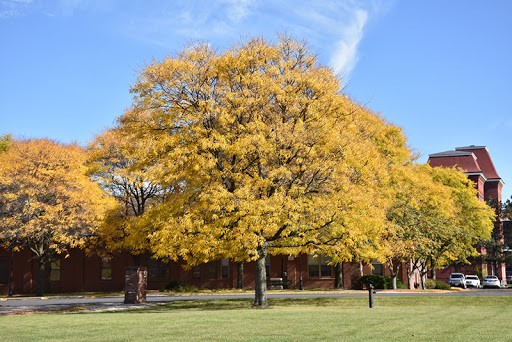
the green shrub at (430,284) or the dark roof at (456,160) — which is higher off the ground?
the dark roof at (456,160)

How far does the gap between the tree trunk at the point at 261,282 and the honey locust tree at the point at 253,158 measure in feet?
0.17

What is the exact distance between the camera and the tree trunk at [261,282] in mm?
30125

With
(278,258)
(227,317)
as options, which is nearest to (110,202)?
(278,258)

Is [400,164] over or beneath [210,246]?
over

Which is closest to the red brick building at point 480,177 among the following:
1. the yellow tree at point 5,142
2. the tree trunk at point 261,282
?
the tree trunk at point 261,282

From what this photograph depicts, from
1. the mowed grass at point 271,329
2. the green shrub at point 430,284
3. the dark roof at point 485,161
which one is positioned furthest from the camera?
the dark roof at point 485,161

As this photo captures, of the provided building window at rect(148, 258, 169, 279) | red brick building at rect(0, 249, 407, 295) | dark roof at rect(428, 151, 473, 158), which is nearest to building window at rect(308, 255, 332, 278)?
red brick building at rect(0, 249, 407, 295)

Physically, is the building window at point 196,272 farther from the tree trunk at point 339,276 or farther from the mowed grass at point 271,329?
the mowed grass at point 271,329

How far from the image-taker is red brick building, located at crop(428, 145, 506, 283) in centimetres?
8853

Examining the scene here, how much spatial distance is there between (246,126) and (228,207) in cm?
412

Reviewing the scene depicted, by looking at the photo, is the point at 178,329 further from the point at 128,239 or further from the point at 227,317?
the point at 128,239

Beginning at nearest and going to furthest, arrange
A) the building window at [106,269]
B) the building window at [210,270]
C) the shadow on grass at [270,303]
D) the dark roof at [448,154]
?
the shadow on grass at [270,303] → the building window at [106,269] → the building window at [210,270] → the dark roof at [448,154]

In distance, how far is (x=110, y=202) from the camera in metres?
47.2

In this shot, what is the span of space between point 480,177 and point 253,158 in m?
76.7
